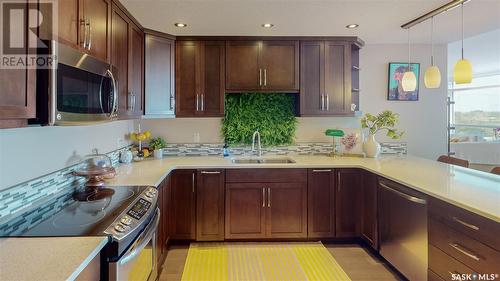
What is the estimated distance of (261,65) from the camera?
11.4 feet

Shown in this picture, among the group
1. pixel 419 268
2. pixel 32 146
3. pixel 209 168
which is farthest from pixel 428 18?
pixel 32 146

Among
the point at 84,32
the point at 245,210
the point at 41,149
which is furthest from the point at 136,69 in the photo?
the point at 245,210

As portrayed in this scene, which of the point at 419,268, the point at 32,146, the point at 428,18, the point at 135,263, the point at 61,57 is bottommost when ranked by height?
the point at 419,268

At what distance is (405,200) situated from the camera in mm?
2309

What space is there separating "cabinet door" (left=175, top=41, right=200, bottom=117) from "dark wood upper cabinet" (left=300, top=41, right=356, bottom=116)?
1.24 meters

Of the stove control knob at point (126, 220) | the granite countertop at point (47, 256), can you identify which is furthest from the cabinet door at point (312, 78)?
the granite countertop at point (47, 256)

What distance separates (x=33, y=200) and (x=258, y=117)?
8.23 feet

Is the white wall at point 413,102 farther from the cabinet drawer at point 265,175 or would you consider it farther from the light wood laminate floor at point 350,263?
the light wood laminate floor at point 350,263

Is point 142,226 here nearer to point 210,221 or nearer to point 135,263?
point 135,263

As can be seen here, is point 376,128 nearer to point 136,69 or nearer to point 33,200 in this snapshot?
point 136,69

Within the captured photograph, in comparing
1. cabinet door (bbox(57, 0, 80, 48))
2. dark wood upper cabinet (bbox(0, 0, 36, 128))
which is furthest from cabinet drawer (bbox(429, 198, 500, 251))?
cabinet door (bbox(57, 0, 80, 48))

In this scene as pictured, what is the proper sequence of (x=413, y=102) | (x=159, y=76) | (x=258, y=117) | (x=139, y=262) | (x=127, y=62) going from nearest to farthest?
(x=139, y=262) → (x=127, y=62) → (x=159, y=76) → (x=258, y=117) → (x=413, y=102)

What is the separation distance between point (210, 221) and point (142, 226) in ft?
4.94

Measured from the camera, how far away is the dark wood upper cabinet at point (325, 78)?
11.5 feet
